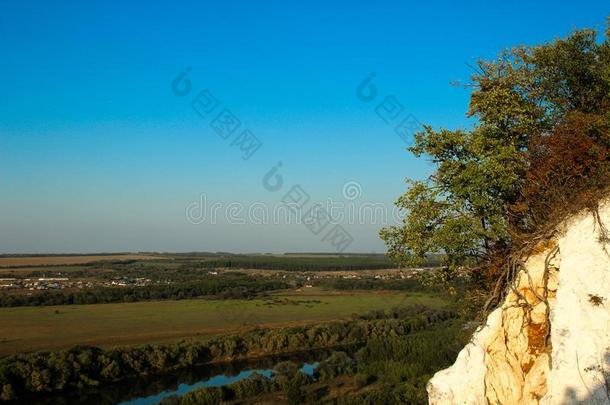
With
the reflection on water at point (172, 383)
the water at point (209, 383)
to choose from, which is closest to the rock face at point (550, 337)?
the water at point (209, 383)

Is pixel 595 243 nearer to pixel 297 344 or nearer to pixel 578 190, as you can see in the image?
pixel 578 190

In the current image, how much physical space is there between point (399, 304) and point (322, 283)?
55.0 metres

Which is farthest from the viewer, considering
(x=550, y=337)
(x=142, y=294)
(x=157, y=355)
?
(x=142, y=294)

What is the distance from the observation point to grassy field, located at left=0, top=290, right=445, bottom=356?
2741 inches

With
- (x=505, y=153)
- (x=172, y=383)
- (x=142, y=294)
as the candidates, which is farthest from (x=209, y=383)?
(x=142, y=294)

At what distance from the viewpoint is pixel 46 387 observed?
161 ft

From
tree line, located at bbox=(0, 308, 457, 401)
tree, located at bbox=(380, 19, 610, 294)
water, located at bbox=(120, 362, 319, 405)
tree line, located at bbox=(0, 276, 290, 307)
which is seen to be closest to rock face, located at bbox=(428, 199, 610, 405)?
tree, located at bbox=(380, 19, 610, 294)

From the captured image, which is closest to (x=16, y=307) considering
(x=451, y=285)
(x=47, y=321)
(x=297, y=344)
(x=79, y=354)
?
(x=47, y=321)

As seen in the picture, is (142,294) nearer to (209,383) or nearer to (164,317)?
(164,317)

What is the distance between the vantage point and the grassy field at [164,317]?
69.6 m

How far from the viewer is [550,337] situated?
30.0 feet

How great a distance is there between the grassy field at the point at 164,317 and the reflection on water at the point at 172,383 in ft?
45.8

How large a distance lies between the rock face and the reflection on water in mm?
42568

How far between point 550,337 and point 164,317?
289 ft
